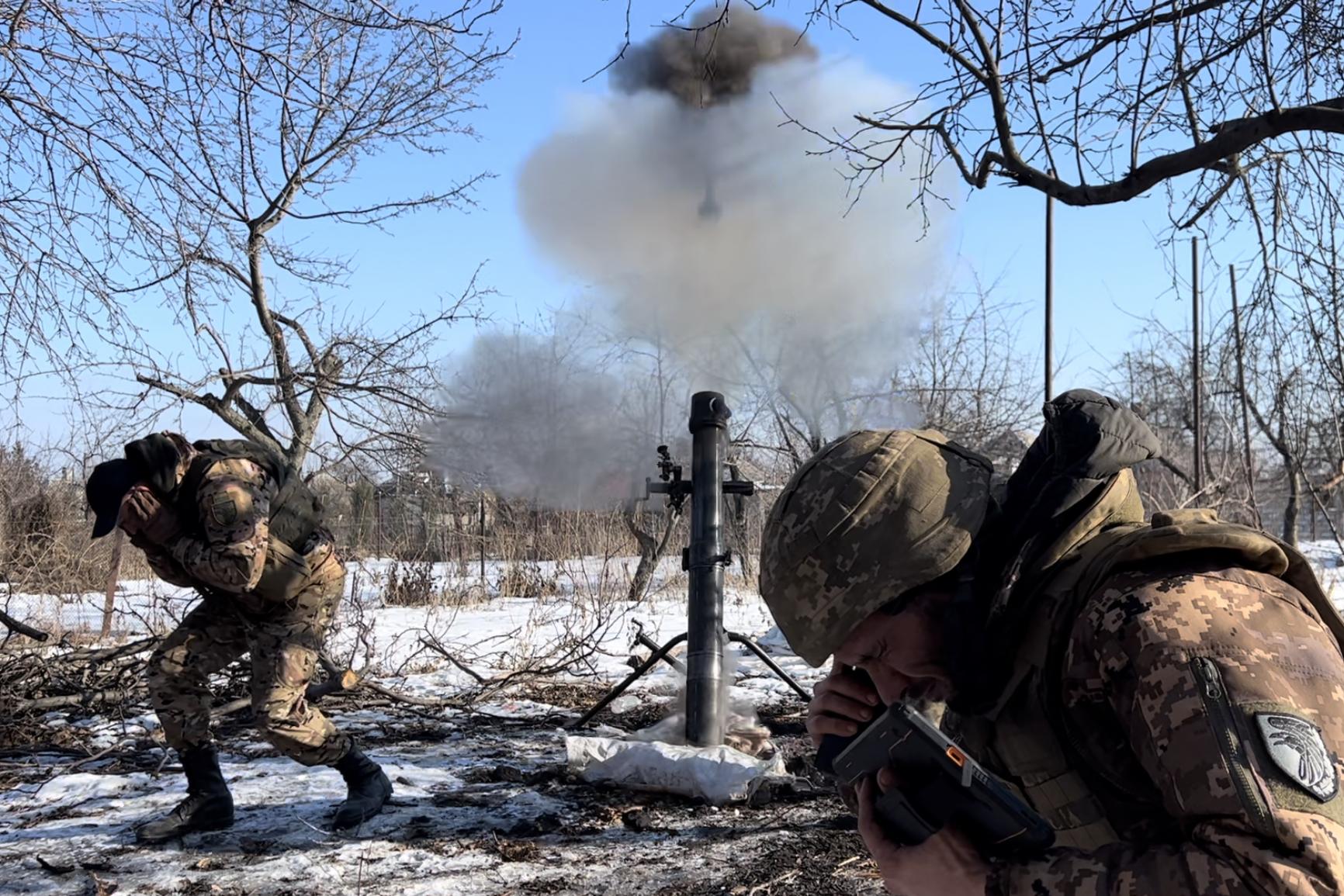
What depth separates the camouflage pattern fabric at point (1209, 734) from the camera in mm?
1175

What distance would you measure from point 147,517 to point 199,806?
4.01 feet

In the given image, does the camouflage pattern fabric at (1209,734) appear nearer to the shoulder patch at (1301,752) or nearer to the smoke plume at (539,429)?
the shoulder patch at (1301,752)

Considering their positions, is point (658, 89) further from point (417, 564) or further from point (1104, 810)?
point (1104, 810)

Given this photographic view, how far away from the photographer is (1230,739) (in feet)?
3.96

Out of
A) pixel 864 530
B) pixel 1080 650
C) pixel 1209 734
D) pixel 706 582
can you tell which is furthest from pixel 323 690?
pixel 1209 734

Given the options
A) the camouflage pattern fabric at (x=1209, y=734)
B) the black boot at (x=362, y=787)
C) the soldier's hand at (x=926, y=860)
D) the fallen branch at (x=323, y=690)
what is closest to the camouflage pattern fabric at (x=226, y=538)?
the black boot at (x=362, y=787)

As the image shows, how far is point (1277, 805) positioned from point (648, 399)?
373 inches

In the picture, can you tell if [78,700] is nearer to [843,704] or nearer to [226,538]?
[226,538]

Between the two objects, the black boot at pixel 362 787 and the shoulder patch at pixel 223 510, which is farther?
the black boot at pixel 362 787

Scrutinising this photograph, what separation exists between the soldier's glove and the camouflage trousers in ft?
1.37

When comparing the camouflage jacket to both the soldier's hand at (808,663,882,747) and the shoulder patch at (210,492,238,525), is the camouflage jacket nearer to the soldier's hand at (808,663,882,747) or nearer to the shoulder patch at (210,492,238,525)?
the shoulder patch at (210,492,238,525)

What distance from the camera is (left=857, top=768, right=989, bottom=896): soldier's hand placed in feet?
4.75

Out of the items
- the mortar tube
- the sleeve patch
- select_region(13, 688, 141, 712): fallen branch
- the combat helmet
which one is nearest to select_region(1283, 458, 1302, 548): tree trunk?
the mortar tube

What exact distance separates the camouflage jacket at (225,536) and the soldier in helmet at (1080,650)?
2987 mm
